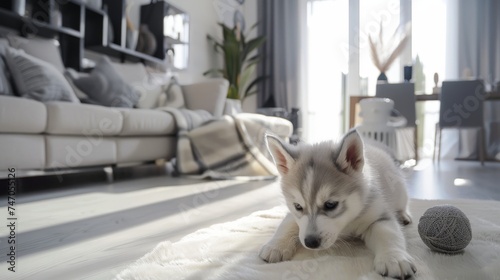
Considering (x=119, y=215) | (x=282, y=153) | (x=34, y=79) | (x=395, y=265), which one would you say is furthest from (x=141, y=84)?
(x=395, y=265)

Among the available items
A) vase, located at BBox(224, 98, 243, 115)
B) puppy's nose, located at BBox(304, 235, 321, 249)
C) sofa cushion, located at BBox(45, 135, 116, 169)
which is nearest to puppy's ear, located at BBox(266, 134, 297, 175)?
puppy's nose, located at BBox(304, 235, 321, 249)

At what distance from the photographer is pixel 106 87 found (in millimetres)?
2977

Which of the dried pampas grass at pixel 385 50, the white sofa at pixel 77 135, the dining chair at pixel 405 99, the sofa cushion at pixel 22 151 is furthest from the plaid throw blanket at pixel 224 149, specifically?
the dried pampas grass at pixel 385 50

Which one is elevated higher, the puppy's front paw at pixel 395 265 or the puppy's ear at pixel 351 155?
the puppy's ear at pixel 351 155

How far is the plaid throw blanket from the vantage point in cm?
283

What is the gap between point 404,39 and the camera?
16.5 ft

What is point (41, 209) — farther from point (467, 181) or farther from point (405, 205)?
point (467, 181)

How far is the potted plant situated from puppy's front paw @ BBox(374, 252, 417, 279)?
4.57 meters

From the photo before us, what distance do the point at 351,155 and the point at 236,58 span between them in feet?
15.1

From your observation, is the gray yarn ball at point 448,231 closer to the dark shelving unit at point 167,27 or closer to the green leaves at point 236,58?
the dark shelving unit at point 167,27

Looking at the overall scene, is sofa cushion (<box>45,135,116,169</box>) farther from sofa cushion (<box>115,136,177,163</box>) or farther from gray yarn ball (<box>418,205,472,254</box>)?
gray yarn ball (<box>418,205,472,254</box>)

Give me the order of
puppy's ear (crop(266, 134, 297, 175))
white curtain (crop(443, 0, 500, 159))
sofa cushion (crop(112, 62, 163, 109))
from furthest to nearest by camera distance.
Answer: white curtain (crop(443, 0, 500, 159)), sofa cushion (crop(112, 62, 163, 109)), puppy's ear (crop(266, 134, 297, 175))

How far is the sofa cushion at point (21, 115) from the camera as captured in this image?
1.79 m

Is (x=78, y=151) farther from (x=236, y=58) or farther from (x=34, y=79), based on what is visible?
(x=236, y=58)
